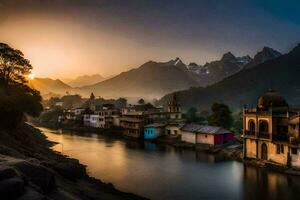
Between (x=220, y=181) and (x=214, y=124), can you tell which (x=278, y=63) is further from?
(x=220, y=181)

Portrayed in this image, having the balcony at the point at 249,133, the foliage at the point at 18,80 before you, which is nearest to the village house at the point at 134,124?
the foliage at the point at 18,80

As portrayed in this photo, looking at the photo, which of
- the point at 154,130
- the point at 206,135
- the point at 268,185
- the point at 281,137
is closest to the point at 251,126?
the point at 281,137

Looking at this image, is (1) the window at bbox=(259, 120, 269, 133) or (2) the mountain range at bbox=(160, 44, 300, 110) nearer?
(1) the window at bbox=(259, 120, 269, 133)

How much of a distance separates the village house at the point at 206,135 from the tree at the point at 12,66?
31.3 meters

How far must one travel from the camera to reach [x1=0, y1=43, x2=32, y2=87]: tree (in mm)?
54188

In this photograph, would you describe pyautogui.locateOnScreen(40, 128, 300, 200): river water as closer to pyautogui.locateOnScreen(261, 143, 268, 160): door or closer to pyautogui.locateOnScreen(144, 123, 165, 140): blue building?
pyautogui.locateOnScreen(261, 143, 268, 160): door

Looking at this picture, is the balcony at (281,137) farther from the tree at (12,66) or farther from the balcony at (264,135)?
the tree at (12,66)

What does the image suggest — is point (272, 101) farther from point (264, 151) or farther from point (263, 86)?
point (263, 86)

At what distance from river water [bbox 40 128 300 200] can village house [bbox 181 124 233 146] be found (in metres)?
5.39

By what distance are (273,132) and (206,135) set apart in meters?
18.6

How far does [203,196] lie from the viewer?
Answer: 31.8 meters

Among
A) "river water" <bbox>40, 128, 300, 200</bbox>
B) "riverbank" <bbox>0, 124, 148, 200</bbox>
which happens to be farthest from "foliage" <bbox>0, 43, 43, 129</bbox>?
"riverbank" <bbox>0, 124, 148, 200</bbox>

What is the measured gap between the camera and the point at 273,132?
144 feet

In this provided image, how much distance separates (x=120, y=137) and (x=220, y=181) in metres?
45.8
